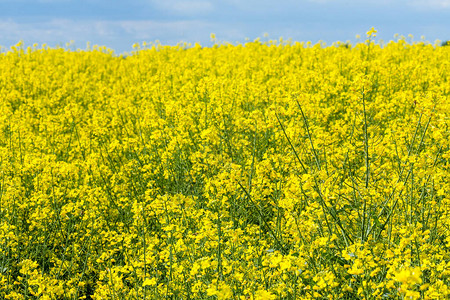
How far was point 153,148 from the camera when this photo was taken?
5734 mm

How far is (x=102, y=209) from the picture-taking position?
15.4 feet

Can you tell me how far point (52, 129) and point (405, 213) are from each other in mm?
4744

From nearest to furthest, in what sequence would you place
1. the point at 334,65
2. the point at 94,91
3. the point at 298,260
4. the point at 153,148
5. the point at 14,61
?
the point at 298,260, the point at 153,148, the point at 334,65, the point at 94,91, the point at 14,61

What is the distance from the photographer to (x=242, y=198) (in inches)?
156

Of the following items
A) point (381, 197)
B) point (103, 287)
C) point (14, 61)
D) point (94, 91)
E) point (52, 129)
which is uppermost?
point (14, 61)

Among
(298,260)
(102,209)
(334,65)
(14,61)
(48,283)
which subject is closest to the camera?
(298,260)

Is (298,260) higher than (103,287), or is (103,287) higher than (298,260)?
(298,260)

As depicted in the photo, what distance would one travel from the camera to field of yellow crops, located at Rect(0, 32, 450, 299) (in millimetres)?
2750

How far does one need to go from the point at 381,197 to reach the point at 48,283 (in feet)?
7.43

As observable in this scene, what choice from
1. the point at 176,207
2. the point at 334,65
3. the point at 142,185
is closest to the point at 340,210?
the point at 176,207

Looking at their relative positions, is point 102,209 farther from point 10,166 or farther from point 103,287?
point 103,287

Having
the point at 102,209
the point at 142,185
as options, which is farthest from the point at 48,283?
the point at 142,185

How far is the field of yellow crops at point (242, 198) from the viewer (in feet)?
9.02

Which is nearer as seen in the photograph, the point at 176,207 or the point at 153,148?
the point at 176,207
